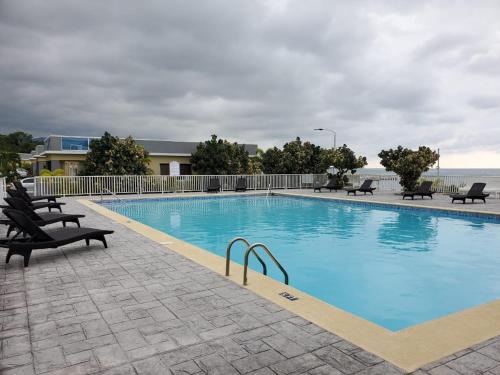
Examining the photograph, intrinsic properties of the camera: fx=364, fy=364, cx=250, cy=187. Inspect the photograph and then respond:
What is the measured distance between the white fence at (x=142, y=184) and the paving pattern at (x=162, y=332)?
1394cm

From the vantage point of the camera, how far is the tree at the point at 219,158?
2709cm

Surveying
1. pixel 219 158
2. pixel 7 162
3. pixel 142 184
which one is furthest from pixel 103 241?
pixel 219 158

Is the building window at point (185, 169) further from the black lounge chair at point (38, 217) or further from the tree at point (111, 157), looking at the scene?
the black lounge chair at point (38, 217)

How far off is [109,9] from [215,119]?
66.2 feet

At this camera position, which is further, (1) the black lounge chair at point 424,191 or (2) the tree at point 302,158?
(2) the tree at point 302,158

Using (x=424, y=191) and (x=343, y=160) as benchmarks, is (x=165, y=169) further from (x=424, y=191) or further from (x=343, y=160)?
(x=424, y=191)

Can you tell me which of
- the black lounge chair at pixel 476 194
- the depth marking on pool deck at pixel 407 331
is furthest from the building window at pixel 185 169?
the depth marking on pool deck at pixel 407 331

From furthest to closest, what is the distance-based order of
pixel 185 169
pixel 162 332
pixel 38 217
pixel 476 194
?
1. pixel 185 169
2. pixel 476 194
3. pixel 38 217
4. pixel 162 332

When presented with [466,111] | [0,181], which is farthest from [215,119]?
[466,111]

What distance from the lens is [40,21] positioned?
10070 mm

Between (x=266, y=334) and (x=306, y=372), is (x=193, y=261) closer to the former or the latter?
(x=266, y=334)

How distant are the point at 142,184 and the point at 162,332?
721 inches

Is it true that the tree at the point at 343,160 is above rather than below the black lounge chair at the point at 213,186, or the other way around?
above

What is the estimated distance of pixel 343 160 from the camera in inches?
890
